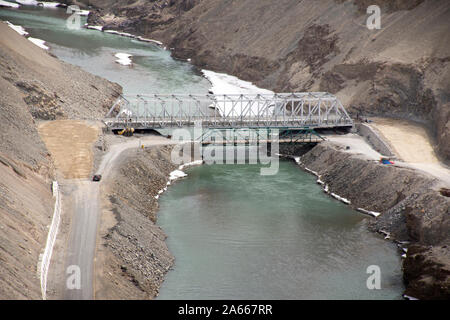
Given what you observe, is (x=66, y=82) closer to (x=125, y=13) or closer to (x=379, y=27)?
(x=379, y=27)

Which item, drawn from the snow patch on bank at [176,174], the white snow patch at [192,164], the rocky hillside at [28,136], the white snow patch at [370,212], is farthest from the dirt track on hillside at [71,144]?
the white snow patch at [370,212]

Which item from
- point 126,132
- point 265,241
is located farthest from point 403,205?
point 126,132

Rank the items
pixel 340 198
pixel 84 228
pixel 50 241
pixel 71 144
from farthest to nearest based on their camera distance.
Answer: pixel 71 144 → pixel 340 198 → pixel 84 228 → pixel 50 241

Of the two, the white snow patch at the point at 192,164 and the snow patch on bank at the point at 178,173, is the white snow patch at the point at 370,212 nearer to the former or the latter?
the snow patch on bank at the point at 178,173

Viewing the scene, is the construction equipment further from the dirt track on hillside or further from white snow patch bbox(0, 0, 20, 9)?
white snow patch bbox(0, 0, 20, 9)

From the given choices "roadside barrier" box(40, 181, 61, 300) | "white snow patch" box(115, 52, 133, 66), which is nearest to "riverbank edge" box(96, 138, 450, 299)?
"roadside barrier" box(40, 181, 61, 300)

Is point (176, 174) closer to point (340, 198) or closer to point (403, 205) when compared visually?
point (340, 198)
